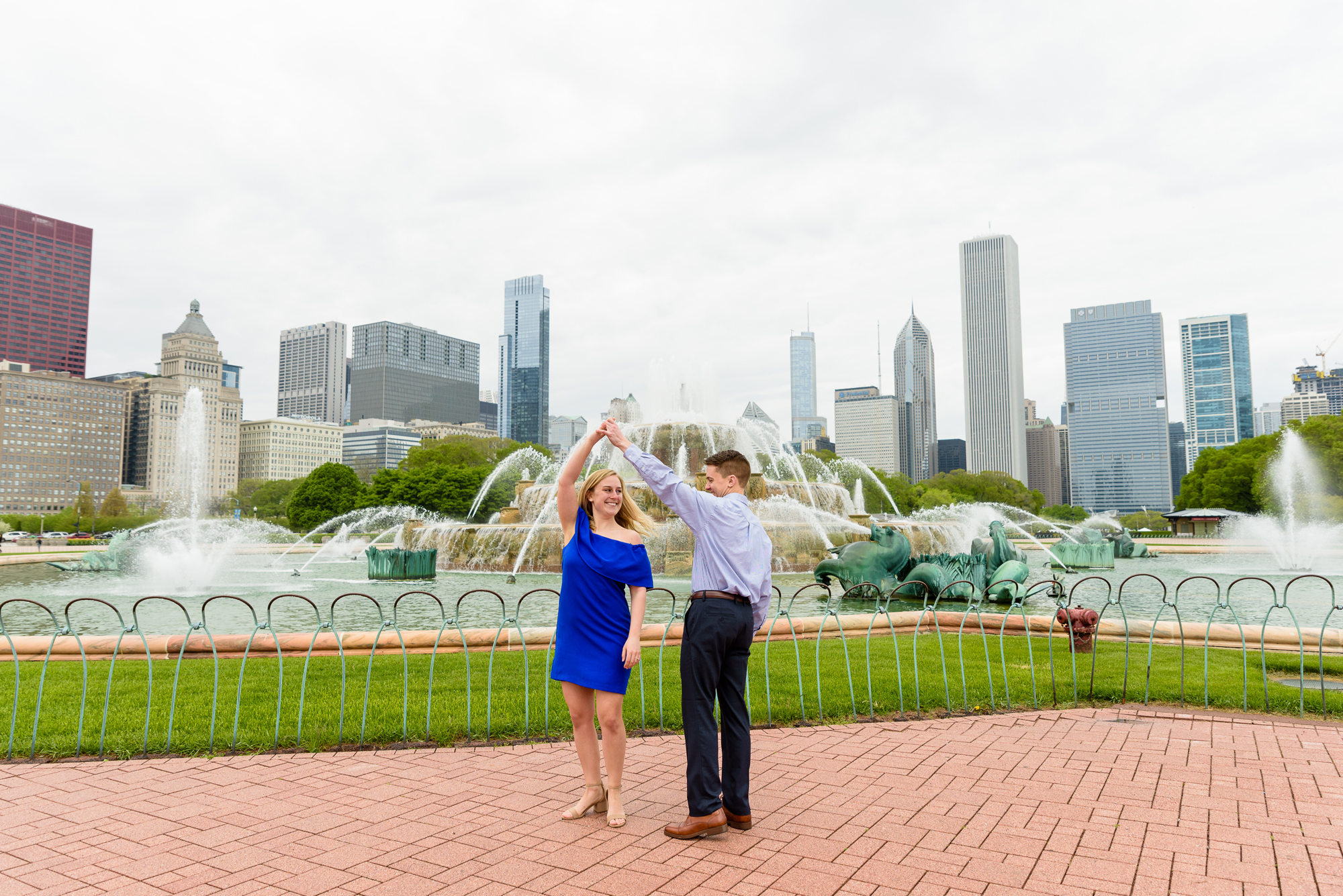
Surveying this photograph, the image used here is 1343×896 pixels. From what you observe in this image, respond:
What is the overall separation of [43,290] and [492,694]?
238179 millimetres

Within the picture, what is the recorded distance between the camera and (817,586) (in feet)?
55.9

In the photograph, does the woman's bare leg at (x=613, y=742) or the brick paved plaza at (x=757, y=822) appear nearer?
the brick paved plaza at (x=757, y=822)

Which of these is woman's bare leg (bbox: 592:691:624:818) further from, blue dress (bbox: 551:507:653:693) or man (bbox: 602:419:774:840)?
man (bbox: 602:419:774:840)

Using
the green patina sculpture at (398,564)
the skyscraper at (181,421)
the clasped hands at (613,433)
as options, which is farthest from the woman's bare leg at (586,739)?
the skyscraper at (181,421)

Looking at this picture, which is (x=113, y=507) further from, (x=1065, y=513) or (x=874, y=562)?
(x=1065, y=513)

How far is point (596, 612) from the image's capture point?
4.28 m

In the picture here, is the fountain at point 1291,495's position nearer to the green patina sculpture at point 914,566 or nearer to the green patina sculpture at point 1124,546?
the green patina sculpture at point 1124,546

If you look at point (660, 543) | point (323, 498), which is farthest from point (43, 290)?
point (660, 543)

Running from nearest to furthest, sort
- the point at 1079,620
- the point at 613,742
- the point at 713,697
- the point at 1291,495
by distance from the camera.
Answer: the point at 713,697 → the point at 613,742 → the point at 1079,620 → the point at 1291,495

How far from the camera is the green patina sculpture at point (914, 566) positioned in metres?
13.7

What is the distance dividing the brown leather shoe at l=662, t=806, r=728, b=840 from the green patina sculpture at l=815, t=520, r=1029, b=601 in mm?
9850

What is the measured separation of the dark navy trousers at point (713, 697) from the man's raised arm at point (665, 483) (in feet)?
1.53

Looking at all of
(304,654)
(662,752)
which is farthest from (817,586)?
(662,752)

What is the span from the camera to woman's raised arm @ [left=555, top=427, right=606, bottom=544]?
4.30 meters
